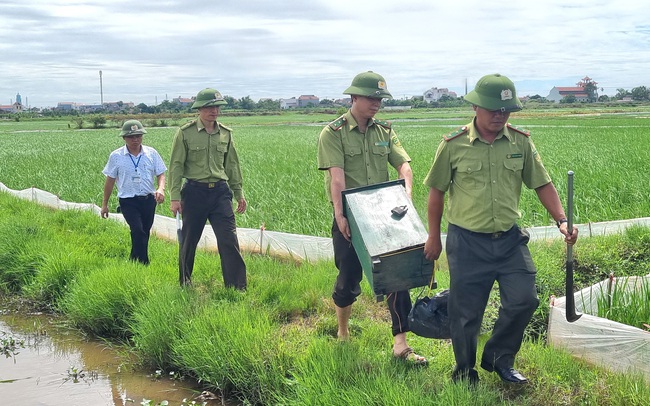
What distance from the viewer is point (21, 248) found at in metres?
7.62

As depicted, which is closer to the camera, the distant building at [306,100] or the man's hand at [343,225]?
the man's hand at [343,225]

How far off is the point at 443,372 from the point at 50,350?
334 centimetres

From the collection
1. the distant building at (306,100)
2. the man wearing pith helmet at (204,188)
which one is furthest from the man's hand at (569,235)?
the distant building at (306,100)

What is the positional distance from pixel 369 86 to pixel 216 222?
233 centimetres

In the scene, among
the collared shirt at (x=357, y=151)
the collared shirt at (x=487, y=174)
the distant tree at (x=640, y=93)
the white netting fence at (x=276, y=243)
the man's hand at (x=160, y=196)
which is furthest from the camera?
the distant tree at (x=640, y=93)

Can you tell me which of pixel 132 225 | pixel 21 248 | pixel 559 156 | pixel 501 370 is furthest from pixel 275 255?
pixel 559 156

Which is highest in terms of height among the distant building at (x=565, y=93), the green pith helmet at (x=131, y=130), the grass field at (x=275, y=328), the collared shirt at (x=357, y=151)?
the distant building at (x=565, y=93)

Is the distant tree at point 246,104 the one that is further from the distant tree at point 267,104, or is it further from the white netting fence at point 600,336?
the white netting fence at point 600,336

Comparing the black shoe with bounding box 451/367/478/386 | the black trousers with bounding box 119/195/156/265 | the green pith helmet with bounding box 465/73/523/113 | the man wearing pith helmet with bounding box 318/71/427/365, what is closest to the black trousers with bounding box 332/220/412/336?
the man wearing pith helmet with bounding box 318/71/427/365

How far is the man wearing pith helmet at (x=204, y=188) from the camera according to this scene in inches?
224

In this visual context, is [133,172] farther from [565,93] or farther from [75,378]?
[565,93]

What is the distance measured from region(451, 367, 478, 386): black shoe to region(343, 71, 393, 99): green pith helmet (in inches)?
69.5

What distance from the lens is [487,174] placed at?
3520 mm

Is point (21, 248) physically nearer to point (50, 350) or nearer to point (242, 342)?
point (50, 350)
